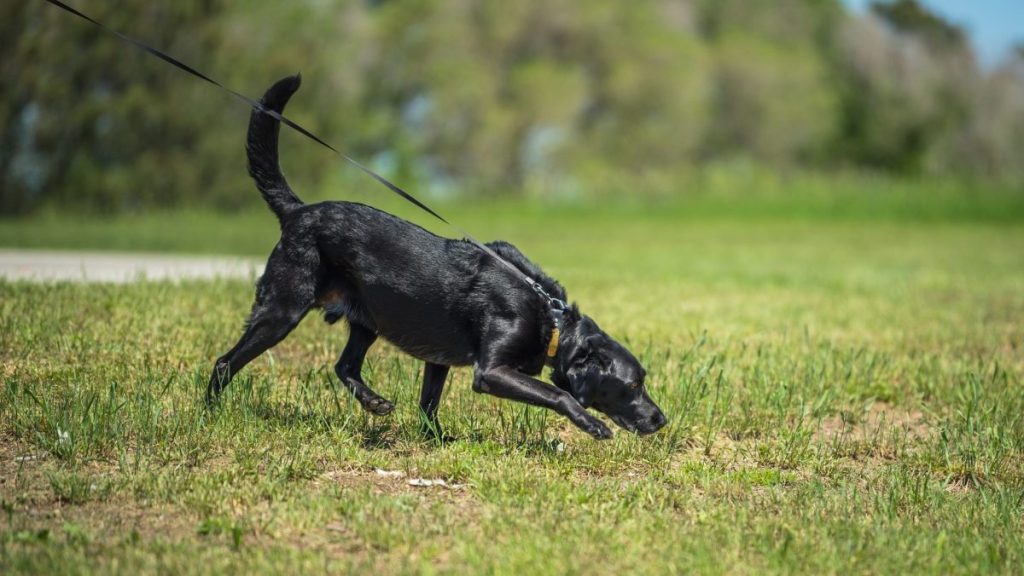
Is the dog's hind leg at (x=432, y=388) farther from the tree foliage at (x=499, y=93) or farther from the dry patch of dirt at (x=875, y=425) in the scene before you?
the tree foliage at (x=499, y=93)

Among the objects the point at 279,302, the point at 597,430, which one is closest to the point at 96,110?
the point at 279,302

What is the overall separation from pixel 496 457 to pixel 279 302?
120 centimetres

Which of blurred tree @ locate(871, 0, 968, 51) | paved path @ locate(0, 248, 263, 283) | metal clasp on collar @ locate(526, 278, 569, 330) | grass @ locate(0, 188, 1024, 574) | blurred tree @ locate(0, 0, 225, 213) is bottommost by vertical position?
grass @ locate(0, 188, 1024, 574)

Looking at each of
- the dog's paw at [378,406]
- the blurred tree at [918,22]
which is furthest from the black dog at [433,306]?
the blurred tree at [918,22]

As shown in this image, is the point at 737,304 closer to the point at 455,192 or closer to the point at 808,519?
the point at 808,519

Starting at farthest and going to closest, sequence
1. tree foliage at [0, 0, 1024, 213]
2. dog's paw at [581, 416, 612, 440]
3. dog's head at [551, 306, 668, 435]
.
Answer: tree foliage at [0, 0, 1024, 213] → dog's head at [551, 306, 668, 435] → dog's paw at [581, 416, 612, 440]

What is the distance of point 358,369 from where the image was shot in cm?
522

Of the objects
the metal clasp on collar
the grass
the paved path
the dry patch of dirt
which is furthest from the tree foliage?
the dry patch of dirt

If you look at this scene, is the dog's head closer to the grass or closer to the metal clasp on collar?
the metal clasp on collar

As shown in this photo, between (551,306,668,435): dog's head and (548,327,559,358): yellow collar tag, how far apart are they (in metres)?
0.02

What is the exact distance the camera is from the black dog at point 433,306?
471cm

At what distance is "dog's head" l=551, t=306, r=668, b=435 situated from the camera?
471 centimetres

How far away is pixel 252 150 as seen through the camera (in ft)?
16.6

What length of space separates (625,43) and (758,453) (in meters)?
33.9
